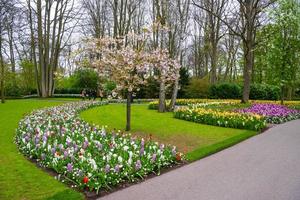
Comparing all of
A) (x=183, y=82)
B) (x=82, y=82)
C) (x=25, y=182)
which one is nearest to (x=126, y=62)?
(x=25, y=182)

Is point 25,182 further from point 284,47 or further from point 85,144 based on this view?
point 284,47

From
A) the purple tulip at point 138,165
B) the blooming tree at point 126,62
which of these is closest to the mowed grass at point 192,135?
the blooming tree at point 126,62

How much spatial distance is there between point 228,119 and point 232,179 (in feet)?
27.9

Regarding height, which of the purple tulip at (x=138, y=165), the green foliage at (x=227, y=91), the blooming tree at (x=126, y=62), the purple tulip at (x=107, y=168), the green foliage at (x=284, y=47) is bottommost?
the purple tulip at (x=138, y=165)

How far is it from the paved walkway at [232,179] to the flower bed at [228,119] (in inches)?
166

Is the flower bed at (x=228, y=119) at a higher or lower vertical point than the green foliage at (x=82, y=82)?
lower

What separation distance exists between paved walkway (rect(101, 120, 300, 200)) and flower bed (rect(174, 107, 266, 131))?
4.22 meters

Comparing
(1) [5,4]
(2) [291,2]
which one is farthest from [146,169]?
(1) [5,4]

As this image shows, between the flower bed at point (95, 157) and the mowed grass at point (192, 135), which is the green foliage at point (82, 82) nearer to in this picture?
the mowed grass at point (192, 135)

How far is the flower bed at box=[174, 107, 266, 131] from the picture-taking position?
47.9ft

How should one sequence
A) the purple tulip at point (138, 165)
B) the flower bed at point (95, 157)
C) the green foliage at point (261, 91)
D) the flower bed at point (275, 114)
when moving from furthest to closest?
the green foliage at point (261, 91)
the flower bed at point (275, 114)
the purple tulip at point (138, 165)
the flower bed at point (95, 157)

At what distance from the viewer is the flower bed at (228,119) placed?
14.6 metres

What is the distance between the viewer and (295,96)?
4138cm

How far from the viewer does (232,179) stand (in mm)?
7176
